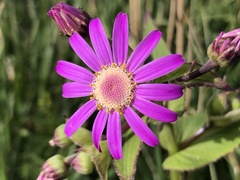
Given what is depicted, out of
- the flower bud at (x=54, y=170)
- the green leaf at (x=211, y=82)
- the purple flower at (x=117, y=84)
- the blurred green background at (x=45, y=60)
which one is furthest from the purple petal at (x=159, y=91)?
the blurred green background at (x=45, y=60)

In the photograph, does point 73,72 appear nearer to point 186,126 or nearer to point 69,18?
point 69,18

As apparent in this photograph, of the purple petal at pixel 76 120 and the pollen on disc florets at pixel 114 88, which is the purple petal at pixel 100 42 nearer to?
the pollen on disc florets at pixel 114 88

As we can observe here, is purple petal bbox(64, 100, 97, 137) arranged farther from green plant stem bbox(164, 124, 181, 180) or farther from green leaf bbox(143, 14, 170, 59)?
green leaf bbox(143, 14, 170, 59)

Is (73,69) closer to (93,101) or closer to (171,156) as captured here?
(93,101)

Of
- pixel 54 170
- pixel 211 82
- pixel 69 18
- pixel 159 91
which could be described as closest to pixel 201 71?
pixel 211 82

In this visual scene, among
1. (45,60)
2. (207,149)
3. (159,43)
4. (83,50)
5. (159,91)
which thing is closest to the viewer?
(159,91)

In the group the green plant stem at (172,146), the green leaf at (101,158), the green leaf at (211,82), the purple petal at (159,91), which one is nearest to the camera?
the purple petal at (159,91)
